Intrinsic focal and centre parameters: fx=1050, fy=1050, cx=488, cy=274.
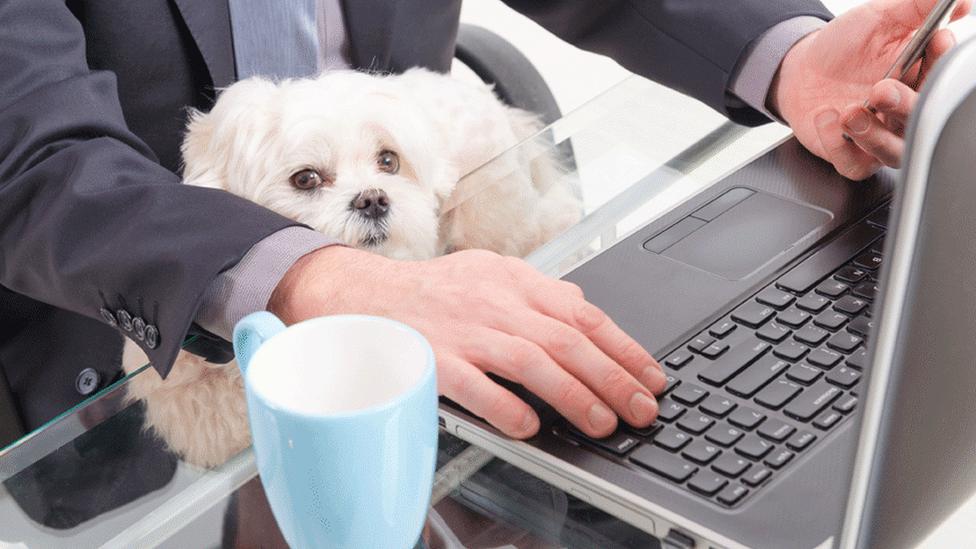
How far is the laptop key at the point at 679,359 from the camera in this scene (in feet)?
2.12

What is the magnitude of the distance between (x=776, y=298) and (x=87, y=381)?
63 cm

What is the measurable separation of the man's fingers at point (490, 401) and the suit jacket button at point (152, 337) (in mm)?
233

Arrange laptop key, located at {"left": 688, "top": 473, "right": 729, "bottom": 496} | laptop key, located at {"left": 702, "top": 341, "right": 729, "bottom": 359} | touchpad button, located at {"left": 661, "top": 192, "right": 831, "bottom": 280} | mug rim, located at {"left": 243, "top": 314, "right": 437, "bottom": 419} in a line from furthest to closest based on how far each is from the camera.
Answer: touchpad button, located at {"left": 661, "top": 192, "right": 831, "bottom": 280} → laptop key, located at {"left": 702, "top": 341, "right": 729, "bottom": 359} → laptop key, located at {"left": 688, "top": 473, "right": 729, "bottom": 496} → mug rim, located at {"left": 243, "top": 314, "right": 437, "bottom": 419}

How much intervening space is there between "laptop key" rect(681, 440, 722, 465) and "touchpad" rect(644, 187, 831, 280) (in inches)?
7.6

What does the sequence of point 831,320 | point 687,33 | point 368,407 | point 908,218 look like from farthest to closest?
point 687,33 → point 831,320 → point 368,407 → point 908,218

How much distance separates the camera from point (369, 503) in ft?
1.57

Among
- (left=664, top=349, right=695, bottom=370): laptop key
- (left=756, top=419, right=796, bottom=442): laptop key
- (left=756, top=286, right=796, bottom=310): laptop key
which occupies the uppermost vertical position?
(left=756, top=419, right=796, bottom=442): laptop key

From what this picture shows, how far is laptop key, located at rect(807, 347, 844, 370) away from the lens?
0.63 meters

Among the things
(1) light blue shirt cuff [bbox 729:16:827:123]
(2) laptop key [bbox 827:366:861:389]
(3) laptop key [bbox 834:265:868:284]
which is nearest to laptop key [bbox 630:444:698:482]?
(2) laptop key [bbox 827:366:861:389]

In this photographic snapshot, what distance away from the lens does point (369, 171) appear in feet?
3.27

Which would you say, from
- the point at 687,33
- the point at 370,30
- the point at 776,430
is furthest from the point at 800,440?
the point at 370,30

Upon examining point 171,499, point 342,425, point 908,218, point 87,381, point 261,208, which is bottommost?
point 87,381

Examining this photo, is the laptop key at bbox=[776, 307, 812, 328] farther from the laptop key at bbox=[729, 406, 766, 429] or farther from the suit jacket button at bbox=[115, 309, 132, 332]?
the suit jacket button at bbox=[115, 309, 132, 332]

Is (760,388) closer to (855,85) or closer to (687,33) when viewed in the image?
(855,85)
